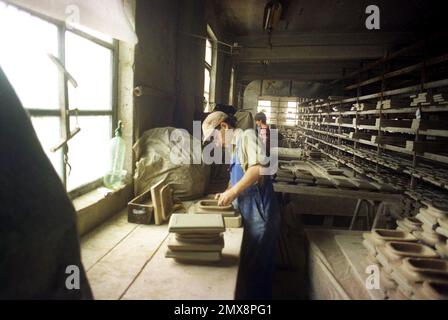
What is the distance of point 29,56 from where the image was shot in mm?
2131

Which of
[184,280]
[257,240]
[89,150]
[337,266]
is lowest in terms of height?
Answer: [337,266]

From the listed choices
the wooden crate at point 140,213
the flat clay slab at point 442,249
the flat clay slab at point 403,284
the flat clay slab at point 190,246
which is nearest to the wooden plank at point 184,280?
the flat clay slab at point 190,246

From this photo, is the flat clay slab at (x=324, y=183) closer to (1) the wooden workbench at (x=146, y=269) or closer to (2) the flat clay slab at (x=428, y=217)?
(2) the flat clay slab at (x=428, y=217)

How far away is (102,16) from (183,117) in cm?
253

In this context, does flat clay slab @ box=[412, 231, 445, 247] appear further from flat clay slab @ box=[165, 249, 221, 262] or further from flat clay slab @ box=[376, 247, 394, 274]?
flat clay slab @ box=[165, 249, 221, 262]

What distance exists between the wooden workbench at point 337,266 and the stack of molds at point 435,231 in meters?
0.60

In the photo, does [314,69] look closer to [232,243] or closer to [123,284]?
[232,243]

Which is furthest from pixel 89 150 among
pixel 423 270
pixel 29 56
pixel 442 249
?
pixel 442 249

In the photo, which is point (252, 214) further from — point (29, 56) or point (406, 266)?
point (29, 56)

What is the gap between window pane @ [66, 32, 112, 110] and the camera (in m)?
2.61

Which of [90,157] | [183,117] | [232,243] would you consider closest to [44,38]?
[90,157]

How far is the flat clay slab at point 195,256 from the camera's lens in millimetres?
2238

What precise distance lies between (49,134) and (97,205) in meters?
0.75

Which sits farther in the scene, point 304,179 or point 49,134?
point 304,179
